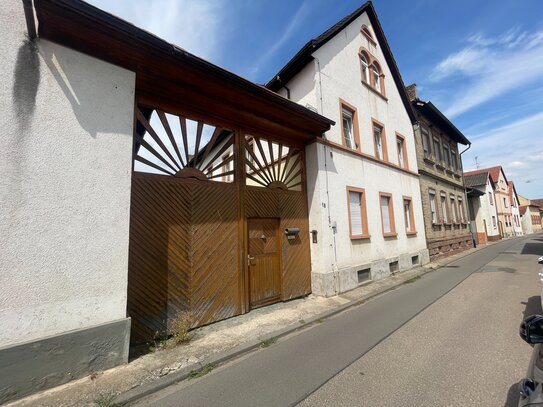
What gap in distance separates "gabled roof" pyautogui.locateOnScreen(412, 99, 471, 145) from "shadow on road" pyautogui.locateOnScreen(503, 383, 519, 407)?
16.0m

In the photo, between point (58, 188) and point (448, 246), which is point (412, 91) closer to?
point (448, 246)

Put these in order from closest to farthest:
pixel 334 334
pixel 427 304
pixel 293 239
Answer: pixel 334 334 → pixel 427 304 → pixel 293 239

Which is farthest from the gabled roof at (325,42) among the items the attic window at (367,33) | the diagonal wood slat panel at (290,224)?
the diagonal wood slat panel at (290,224)

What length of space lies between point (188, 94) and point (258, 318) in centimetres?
522

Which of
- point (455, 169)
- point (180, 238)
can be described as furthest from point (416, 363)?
point (455, 169)

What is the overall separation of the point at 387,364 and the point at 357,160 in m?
7.37

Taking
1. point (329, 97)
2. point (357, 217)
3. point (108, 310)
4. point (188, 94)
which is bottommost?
point (108, 310)

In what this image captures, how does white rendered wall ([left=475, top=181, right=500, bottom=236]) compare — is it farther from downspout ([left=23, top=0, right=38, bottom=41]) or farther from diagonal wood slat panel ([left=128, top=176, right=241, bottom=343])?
downspout ([left=23, top=0, right=38, bottom=41])

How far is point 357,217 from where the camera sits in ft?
31.8

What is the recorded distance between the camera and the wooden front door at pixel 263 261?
6.80 meters

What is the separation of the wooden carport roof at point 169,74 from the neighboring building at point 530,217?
64967mm

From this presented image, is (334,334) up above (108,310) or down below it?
below

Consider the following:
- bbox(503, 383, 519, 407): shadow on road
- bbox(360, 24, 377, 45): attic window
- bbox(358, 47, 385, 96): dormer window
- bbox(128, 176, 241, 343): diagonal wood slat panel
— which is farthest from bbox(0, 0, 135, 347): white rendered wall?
bbox(360, 24, 377, 45): attic window

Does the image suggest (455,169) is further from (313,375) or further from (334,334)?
(313,375)
